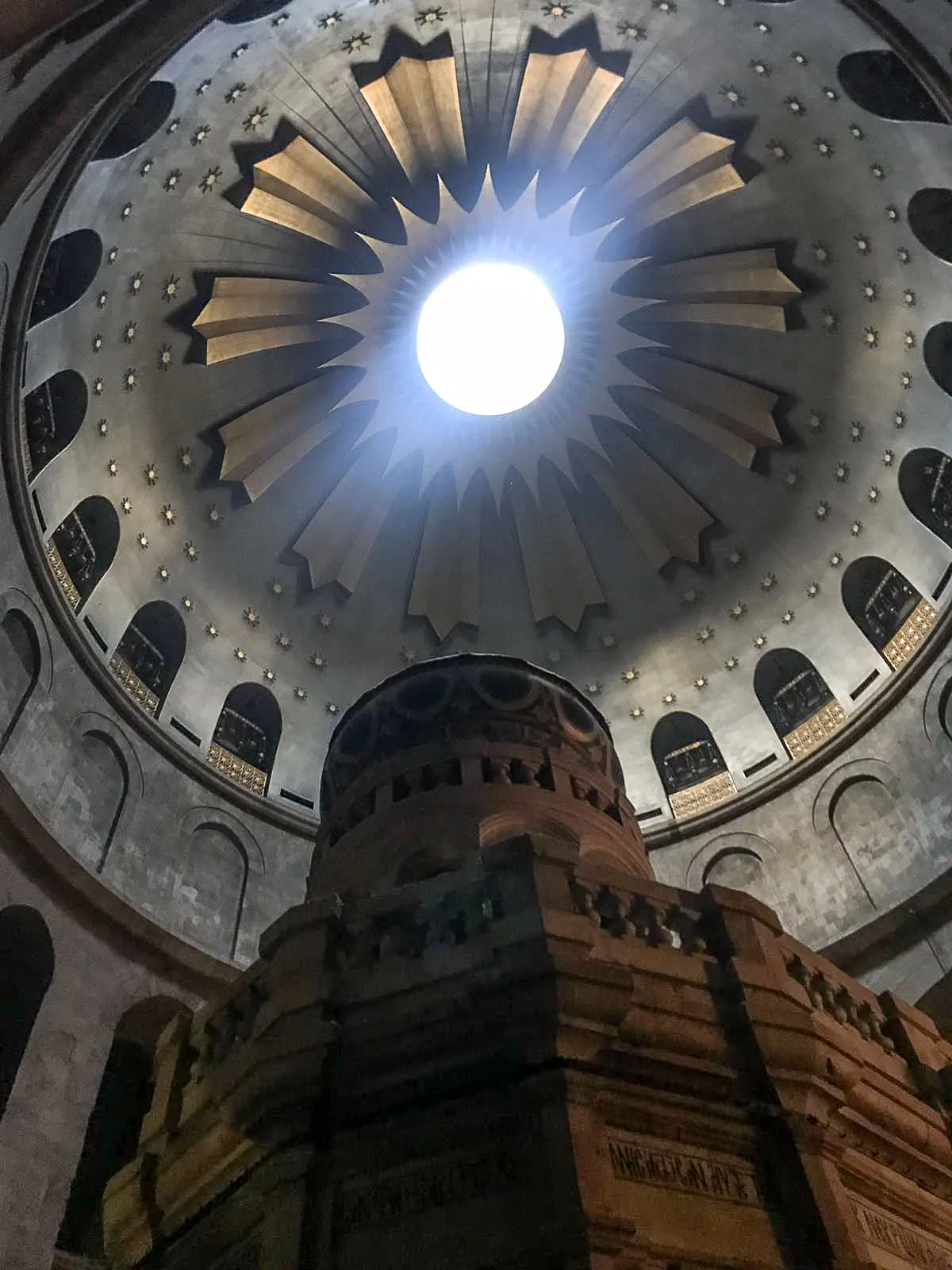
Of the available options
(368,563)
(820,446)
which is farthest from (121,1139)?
(820,446)

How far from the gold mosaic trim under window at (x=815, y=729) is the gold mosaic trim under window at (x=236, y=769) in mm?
10826

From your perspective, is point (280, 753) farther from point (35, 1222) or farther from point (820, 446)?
point (820, 446)

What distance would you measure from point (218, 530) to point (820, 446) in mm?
13119

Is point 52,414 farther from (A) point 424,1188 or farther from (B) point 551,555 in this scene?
(A) point 424,1188

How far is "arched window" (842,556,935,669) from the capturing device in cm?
1884

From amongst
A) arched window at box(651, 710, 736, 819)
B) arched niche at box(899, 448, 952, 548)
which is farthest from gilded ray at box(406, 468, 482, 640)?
arched niche at box(899, 448, 952, 548)

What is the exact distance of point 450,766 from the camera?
11.6m

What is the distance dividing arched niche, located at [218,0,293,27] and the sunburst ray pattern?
3.20 meters

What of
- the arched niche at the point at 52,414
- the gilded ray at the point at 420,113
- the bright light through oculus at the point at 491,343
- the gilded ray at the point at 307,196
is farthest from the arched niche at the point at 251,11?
the bright light through oculus at the point at 491,343

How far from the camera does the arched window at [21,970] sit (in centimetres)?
1341

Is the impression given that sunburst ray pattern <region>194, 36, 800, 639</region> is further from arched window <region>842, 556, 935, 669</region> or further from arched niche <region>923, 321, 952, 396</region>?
arched window <region>842, 556, 935, 669</region>

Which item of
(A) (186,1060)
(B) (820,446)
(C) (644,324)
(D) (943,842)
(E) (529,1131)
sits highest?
(C) (644,324)

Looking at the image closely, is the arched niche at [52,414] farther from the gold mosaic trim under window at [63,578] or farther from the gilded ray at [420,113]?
the gilded ray at [420,113]

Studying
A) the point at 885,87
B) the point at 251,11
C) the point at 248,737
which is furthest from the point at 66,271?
the point at 885,87
